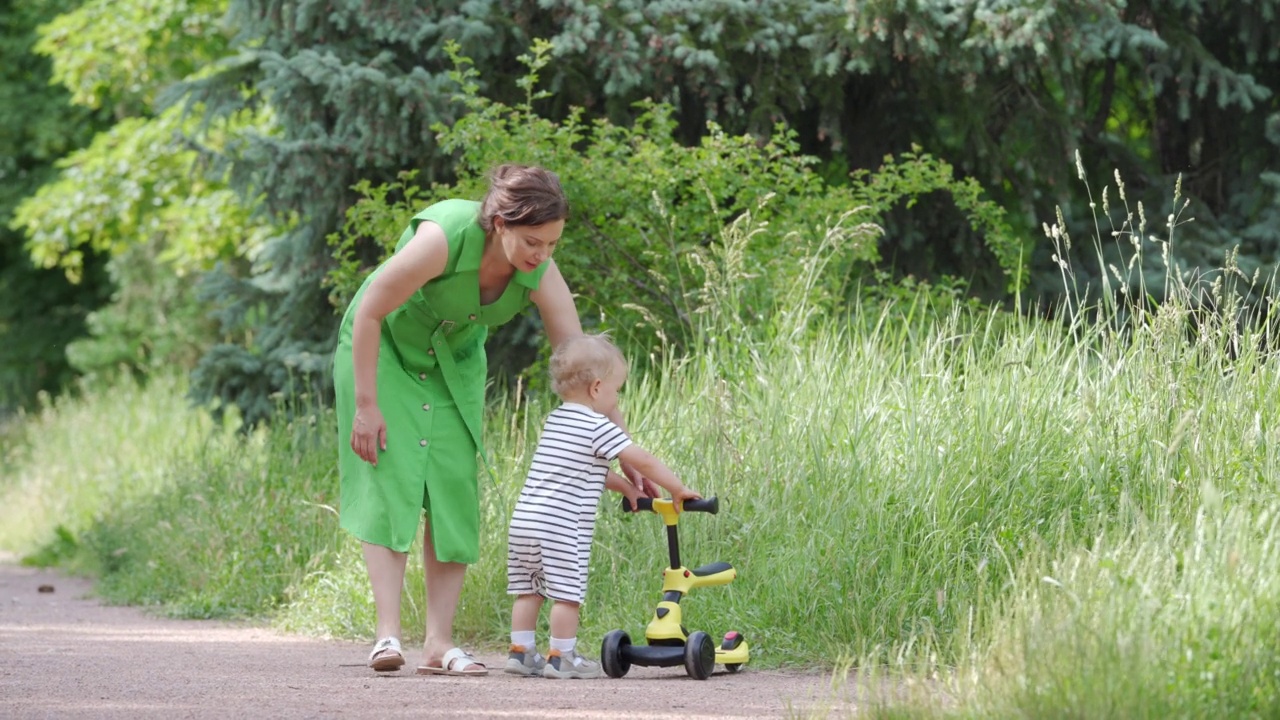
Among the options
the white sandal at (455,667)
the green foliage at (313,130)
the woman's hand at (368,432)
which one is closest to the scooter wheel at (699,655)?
the white sandal at (455,667)

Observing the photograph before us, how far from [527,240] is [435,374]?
25.8 inches

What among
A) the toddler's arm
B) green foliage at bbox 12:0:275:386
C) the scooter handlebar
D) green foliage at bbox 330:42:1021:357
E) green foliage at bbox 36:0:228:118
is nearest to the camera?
the scooter handlebar

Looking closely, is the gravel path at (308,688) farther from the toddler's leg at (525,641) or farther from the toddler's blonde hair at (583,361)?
the toddler's blonde hair at (583,361)

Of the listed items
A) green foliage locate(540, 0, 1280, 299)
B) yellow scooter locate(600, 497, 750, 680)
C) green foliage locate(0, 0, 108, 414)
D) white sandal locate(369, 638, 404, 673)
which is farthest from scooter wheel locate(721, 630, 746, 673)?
green foliage locate(0, 0, 108, 414)

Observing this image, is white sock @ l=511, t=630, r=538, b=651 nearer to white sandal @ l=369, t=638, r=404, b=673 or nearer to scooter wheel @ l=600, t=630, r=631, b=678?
scooter wheel @ l=600, t=630, r=631, b=678

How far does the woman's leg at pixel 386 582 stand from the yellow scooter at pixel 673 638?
69 cm

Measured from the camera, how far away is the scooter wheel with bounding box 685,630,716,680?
4703 mm

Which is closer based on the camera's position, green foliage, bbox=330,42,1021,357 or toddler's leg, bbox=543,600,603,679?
toddler's leg, bbox=543,600,603,679

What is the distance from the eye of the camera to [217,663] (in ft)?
17.4

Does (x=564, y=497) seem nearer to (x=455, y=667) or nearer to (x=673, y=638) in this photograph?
(x=673, y=638)

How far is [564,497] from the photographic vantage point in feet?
15.8

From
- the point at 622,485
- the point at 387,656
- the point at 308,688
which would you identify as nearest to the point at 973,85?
the point at 622,485

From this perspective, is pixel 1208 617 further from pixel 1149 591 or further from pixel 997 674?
pixel 997 674

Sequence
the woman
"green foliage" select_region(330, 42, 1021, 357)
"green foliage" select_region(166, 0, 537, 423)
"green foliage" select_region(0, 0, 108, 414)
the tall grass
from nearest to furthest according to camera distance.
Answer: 1. the tall grass
2. the woman
3. "green foliage" select_region(330, 42, 1021, 357)
4. "green foliage" select_region(166, 0, 537, 423)
5. "green foliage" select_region(0, 0, 108, 414)
